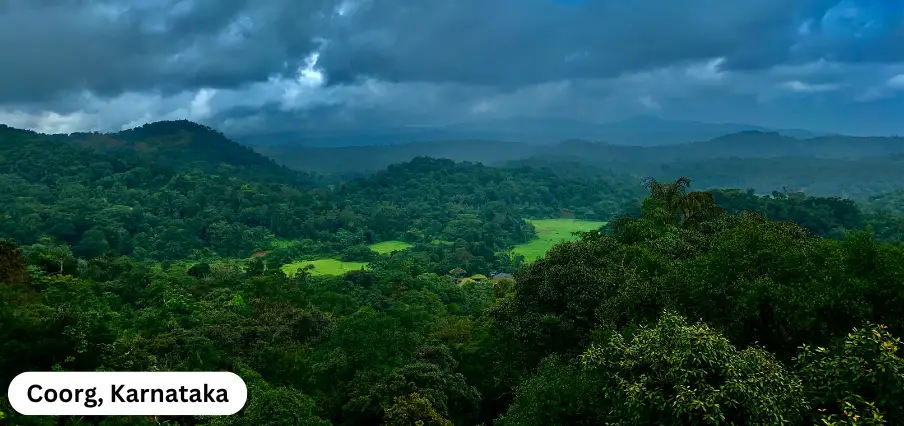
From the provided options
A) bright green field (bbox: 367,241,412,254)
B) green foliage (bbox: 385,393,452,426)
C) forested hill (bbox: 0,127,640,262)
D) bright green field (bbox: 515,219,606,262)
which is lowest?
bright green field (bbox: 515,219,606,262)

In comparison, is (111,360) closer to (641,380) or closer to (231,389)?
(231,389)

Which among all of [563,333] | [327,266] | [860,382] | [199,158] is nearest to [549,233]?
[327,266]

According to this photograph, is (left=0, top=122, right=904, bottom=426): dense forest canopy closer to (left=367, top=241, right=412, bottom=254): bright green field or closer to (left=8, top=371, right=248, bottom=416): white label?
(left=8, top=371, right=248, bottom=416): white label

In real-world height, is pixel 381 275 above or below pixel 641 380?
below

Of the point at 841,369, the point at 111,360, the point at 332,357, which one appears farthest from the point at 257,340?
the point at 841,369

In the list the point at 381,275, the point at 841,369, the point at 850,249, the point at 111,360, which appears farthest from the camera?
the point at 381,275

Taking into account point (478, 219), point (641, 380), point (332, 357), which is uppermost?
point (641, 380)

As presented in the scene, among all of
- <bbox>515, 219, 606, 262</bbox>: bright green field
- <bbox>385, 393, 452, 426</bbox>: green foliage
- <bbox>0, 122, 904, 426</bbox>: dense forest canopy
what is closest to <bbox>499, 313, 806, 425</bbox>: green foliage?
<bbox>0, 122, 904, 426</bbox>: dense forest canopy
